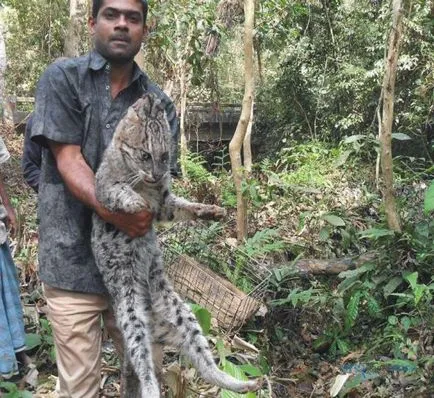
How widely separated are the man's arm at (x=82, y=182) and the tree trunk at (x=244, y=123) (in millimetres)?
3594

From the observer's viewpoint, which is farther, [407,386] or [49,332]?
[49,332]

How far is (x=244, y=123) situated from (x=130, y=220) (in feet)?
12.0

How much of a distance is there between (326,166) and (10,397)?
8.49 m

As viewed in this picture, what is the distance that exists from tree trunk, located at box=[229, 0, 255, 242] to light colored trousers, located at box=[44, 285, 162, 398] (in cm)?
356

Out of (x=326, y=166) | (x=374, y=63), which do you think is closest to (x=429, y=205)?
(x=326, y=166)

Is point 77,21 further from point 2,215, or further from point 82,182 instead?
point 82,182

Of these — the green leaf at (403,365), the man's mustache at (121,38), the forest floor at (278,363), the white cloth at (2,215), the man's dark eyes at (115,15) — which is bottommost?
the forest floor at (278,363)

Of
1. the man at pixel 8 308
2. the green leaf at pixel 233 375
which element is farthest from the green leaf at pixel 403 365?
the man at pixel 8 308

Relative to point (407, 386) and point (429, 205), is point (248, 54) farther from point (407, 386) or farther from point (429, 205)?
point (407, 386)

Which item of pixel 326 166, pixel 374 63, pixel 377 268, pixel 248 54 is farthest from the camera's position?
pixel 374 63

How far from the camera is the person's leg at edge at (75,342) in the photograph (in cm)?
290

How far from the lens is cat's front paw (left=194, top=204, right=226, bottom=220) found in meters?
2.89

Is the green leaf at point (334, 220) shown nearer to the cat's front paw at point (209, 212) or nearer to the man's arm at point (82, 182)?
the cat's front paw at point (209, 212)

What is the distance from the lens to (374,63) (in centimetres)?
1412
